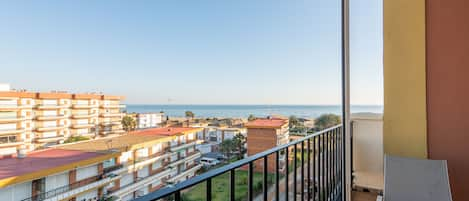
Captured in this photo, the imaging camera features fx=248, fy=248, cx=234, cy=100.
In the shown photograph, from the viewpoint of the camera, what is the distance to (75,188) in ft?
3.20

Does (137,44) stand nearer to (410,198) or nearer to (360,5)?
(410,198)

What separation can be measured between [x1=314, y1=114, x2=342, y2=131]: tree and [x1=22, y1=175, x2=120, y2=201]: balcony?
69.5 inches

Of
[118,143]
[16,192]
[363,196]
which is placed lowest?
[363,196]

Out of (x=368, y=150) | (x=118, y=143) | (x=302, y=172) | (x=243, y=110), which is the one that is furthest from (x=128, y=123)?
(x=368, y=150)

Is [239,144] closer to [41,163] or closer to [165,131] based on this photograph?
[165,131]

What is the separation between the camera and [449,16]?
201 cm

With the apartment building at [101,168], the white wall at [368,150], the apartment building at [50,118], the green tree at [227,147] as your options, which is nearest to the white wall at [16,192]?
the apartment building at [101,168]

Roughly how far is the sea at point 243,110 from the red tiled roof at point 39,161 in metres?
0.32

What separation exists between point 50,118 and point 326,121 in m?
2.30

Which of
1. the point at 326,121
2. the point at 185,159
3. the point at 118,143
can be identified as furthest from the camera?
the point at 326,121

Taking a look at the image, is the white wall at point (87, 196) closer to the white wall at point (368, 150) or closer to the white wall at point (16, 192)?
the white wall at point (16, 192)

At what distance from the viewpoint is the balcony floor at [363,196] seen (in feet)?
9.46

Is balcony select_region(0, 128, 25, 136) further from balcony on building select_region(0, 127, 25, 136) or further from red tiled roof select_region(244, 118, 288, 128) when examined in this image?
red tiled roof select_region(244, 118, 288, 128)

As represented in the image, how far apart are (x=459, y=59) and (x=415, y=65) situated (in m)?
0.28
